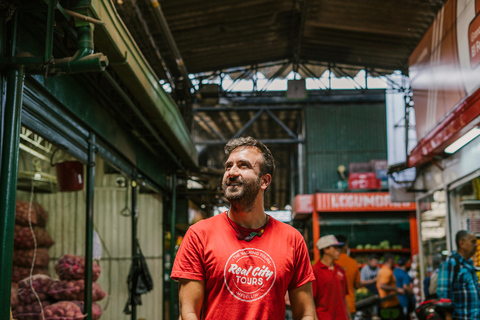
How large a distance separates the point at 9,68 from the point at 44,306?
3.29 metres

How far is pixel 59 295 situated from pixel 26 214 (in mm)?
1346

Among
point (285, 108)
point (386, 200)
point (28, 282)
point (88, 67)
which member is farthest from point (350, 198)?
point (88, 67)

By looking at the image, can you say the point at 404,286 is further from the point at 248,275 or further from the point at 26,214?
the point at 248,275

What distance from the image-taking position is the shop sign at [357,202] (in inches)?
692

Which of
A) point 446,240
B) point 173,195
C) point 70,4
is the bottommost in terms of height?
point 446,240

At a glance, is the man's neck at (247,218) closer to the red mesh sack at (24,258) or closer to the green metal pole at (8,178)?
the green metal pole at (8,178)

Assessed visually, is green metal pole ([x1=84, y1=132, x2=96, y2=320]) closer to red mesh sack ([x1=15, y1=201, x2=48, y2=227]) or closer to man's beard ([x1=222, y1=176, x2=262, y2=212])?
red mesh sack ([x1=15, y1=201, x2=48, y2=227])

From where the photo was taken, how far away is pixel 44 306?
6.38 m

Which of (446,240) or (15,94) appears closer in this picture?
(15,94)

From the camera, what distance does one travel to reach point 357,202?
17766 millimetres

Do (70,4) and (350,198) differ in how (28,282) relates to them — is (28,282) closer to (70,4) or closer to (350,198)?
(70,4)

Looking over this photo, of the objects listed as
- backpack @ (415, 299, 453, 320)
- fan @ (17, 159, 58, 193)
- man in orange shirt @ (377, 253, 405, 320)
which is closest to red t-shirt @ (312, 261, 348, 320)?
backpack @ (415, 299, 453, 320)

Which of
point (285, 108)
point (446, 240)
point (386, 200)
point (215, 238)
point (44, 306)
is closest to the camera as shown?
point (215, 238)

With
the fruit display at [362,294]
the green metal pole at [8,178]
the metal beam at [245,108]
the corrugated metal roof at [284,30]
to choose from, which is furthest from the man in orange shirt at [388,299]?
the metal beam at [245,108]
